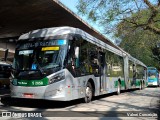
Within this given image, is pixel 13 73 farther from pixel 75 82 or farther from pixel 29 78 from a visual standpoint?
pixel 75 82

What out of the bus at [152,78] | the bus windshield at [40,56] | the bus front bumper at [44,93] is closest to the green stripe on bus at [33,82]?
the bus front bumper at [44,93]

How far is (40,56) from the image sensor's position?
11.2 meters

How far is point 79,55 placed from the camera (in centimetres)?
1210

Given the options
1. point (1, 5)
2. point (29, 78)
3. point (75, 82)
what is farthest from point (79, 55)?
point (1, 5)

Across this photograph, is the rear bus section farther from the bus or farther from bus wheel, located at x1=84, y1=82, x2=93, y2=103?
the bus

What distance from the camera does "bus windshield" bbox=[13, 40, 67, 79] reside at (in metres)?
10.9

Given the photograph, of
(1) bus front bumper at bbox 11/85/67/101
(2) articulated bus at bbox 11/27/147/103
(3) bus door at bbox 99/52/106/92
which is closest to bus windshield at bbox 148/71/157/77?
(3) bus door at bbox 99/52/106/92

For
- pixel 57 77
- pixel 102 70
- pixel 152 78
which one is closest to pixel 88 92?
pixel 102 70

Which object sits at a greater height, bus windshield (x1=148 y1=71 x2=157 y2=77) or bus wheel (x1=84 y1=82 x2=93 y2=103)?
bus windshield (x1=148 y1=71 x2=157 y2=77)

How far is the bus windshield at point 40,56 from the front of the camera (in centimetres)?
1093

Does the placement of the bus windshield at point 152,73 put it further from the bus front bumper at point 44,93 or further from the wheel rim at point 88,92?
the bus front bumper at point 44,93

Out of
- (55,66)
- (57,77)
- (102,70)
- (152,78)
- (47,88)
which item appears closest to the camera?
(47,88)

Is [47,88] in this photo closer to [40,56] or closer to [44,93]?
[44,93]

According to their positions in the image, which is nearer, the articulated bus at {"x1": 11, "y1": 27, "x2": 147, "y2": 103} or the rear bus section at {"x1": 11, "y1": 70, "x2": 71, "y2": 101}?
the rear bus section at {"x1": 11, "y1": 70, "x2": 71, "y2": 101}
